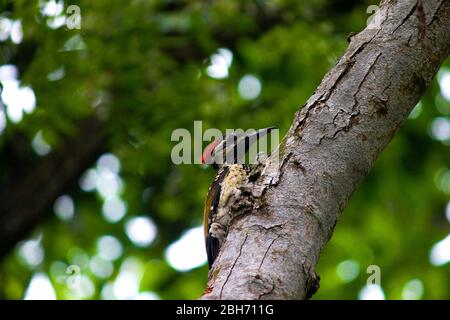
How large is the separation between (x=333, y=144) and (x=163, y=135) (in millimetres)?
3707

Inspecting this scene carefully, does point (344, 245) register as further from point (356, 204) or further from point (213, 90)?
point (213, 90)

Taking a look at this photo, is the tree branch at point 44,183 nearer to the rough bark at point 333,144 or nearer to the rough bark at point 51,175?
the rough bark at point 51,175

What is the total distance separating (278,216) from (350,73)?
76 centimetres

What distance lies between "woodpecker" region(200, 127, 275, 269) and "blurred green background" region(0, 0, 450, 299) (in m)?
1.19

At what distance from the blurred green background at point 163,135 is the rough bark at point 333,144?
2.58m

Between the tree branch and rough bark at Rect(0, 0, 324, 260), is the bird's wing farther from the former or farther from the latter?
the tree branch

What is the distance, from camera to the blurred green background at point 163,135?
20.3ft

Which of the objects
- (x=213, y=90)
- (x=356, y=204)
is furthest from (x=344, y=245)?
(x=213, y=90)

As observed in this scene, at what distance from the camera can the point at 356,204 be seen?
24.9 ft

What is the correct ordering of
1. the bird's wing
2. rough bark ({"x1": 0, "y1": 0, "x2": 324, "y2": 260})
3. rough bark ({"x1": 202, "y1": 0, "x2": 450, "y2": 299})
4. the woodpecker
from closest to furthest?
rough bark ({"x1": 202, "y1": 0, "x2": 450, "y2": 299}) < the woodpecker < the bird's wing < rough bark ({"x1": 0, "y1": 0, "x2": 324, "y2": 260})

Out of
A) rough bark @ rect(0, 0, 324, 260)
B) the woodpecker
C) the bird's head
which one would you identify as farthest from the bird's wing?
rough bark @ rect(0, 0, 324, 260)

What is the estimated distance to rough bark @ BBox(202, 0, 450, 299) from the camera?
9.70 feet

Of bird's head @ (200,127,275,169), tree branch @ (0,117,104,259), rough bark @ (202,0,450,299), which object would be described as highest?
tree branch @ (0,117,104,259)
